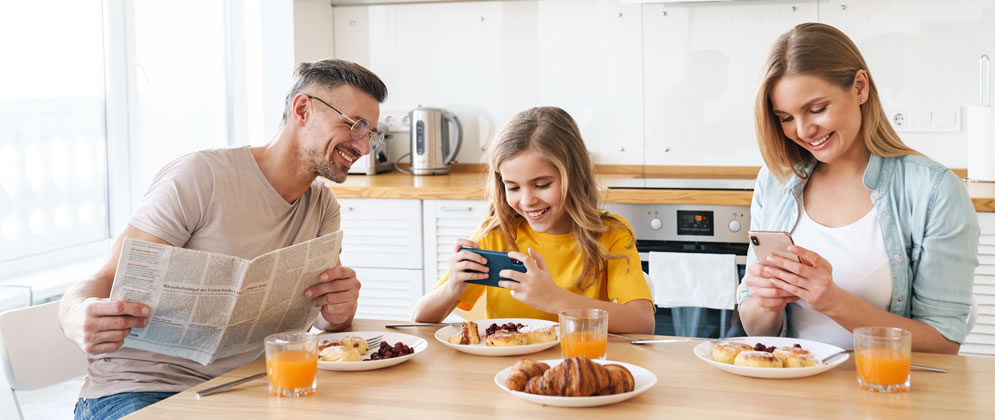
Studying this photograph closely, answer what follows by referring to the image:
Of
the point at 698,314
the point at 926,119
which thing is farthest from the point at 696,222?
the point at 926,119

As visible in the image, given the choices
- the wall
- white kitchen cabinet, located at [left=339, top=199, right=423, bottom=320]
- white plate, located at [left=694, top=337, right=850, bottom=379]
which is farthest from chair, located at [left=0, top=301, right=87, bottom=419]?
the wall

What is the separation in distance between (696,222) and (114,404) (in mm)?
1944

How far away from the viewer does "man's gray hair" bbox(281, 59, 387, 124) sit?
187cm

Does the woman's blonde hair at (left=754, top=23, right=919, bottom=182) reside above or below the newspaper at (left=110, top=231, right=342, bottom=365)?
above

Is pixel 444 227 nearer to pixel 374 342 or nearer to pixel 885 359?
pixel 374 342

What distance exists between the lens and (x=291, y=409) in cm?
127

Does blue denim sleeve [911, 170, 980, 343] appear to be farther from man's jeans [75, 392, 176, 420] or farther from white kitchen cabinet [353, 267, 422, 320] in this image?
white kitchen cabinet [353, 267, 422, 320]

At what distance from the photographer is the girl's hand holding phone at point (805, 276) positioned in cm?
151

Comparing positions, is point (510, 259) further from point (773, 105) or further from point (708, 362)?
point (773, 105)

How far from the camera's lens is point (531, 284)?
164 cm

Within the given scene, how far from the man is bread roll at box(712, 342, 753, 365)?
70 cm

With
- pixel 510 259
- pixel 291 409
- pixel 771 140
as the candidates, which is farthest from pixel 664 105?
pixel 291 409

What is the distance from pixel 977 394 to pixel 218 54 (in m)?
3.33

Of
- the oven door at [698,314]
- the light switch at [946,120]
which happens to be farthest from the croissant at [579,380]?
the light switch at [946,120]
